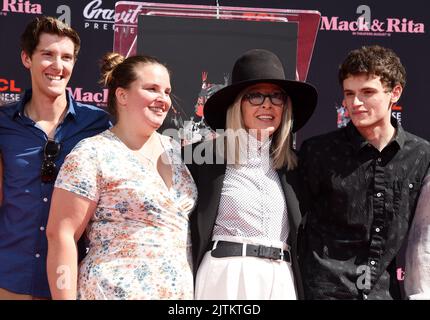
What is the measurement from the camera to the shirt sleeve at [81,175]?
8.58 ft

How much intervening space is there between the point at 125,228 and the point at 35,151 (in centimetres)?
55

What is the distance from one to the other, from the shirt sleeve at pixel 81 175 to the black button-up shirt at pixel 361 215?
0.91 m

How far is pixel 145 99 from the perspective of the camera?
9.28 feet

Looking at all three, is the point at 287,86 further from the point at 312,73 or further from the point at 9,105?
the point at 9,105

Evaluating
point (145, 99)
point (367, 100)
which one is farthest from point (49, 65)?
point (367, 100)

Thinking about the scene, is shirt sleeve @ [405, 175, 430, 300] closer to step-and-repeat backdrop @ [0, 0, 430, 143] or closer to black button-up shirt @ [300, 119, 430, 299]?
black button-up shirt @ [300, 119, 430, 299]

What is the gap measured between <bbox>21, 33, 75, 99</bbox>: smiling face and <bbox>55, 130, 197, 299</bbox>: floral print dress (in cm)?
42

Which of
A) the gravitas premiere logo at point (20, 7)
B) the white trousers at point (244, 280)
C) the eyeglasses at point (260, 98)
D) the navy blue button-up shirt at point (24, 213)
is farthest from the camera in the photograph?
the gravitas premiere logo at point (20, 7)

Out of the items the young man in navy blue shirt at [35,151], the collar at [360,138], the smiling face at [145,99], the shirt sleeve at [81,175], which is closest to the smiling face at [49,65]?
the young man in navy blue shirt at [35,151]

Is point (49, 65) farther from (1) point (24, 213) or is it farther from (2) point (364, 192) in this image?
(2) point (364, 192)

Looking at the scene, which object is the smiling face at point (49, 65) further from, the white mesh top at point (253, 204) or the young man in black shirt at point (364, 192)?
the young man in black shirt at point (364, 192)

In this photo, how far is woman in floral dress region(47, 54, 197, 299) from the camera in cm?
261

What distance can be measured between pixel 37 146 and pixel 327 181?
1.19m

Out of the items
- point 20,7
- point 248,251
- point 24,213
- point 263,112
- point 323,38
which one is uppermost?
point 20,7
